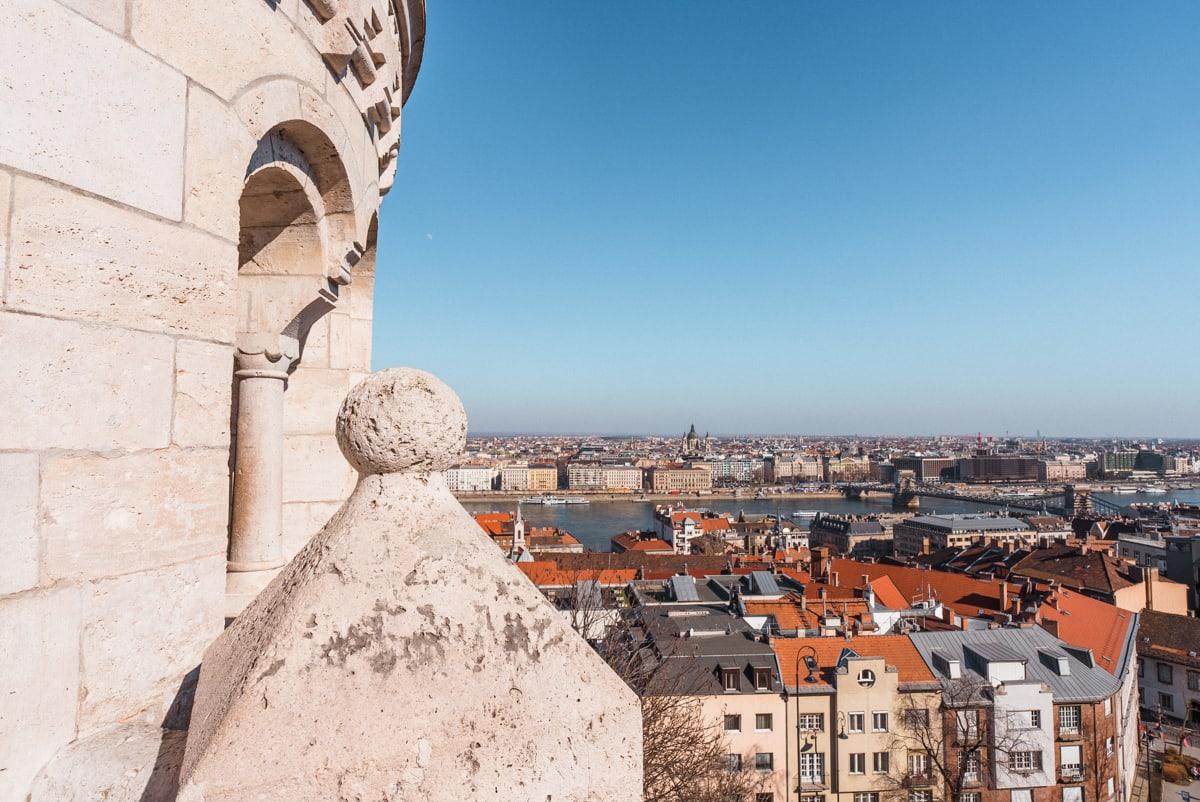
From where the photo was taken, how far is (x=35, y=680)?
177 cm

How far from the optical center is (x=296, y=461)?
14.8ft

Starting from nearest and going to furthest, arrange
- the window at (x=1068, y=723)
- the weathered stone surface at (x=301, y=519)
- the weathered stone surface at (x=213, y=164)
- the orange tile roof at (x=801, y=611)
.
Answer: the weathered stone surface at (x=213, y=164)
the weathered stone surface at (x=301, y=519)
the window at (x=1068, y=723)
the orange tile roof at (x=801, y=611)

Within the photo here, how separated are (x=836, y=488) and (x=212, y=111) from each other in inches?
6226

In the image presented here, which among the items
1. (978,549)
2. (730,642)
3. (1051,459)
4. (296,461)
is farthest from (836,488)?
(296,461)

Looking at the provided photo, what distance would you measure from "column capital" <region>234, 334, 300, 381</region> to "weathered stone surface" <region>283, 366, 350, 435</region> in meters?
0.83

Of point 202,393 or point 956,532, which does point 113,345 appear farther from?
point 956,532

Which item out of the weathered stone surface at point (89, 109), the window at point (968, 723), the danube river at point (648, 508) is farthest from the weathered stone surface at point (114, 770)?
the danube river at point (648, 508)

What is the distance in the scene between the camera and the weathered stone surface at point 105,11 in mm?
1929

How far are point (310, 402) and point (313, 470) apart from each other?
0.42 metres

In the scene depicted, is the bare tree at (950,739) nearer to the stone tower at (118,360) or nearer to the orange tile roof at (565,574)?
the orange tile roof at (565,574)

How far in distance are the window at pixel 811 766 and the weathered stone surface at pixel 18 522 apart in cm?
2052

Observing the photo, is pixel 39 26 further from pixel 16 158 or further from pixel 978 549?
pixel 978 549

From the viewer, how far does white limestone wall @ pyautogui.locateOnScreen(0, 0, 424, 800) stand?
1.76 metres

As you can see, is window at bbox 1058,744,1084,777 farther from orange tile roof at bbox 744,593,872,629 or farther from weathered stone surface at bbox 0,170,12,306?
weathered stone surface at bbox 0,170,12,306
